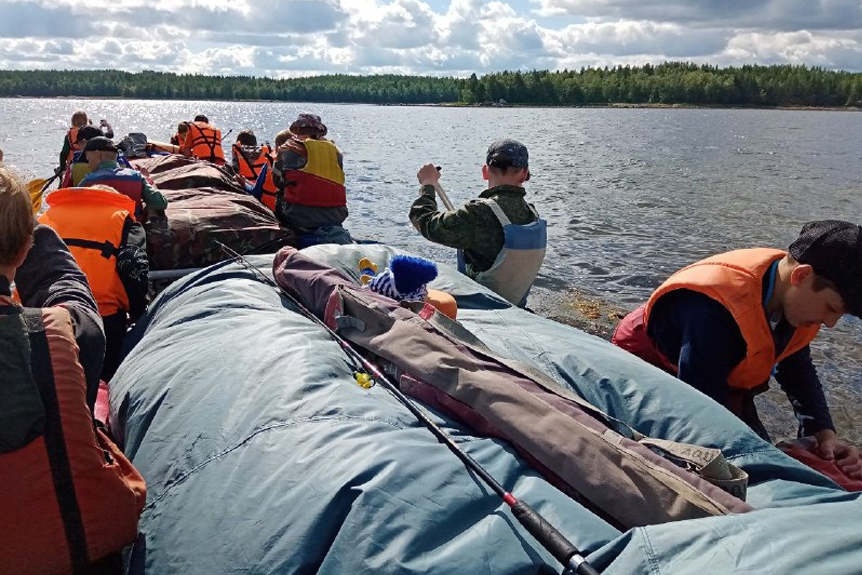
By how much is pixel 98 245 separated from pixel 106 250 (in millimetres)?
51

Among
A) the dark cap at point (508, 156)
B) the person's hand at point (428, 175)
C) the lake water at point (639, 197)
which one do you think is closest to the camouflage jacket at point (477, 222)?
the dark cap at point (508, 156)

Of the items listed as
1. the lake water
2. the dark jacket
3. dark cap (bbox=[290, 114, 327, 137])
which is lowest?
the lake water

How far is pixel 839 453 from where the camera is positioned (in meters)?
3.39

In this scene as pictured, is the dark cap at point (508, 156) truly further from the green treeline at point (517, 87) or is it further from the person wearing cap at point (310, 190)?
the green treeline at point (517, 87)

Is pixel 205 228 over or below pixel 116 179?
below

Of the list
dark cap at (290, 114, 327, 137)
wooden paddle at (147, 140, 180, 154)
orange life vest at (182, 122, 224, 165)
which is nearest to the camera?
dark cap at (290, 114, 327, 137)

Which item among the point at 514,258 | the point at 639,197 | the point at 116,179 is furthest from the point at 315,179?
the point at 639,197

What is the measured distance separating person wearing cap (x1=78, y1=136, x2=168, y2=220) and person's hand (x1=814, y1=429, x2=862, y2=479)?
4.91 metres

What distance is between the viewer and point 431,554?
67.4 inches

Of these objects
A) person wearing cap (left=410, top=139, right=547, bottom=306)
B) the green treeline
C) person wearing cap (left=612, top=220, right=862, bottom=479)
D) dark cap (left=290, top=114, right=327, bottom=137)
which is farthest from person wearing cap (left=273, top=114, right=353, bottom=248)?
the green treeline

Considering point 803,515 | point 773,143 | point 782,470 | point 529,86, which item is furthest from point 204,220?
point 529,86

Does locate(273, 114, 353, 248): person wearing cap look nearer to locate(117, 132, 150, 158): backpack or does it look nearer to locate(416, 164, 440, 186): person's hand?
locate(416, 164, 440, 186): person's hand

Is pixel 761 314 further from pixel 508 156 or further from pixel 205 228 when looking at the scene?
pixel 205 228

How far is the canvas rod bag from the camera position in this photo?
1.86 metres
